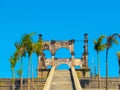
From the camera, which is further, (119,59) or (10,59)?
(10,59)

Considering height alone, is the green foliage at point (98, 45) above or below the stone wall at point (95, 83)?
above

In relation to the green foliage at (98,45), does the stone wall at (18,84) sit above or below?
below

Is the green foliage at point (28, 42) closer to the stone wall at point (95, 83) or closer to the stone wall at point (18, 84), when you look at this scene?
the stone wall at point (18, 84)

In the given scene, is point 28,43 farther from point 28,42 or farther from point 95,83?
point 95,83

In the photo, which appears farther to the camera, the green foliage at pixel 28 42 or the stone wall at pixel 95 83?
the stone wall at pixel 95 83

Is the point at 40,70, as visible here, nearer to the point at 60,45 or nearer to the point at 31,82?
the point at 60,45

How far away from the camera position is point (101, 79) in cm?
7612

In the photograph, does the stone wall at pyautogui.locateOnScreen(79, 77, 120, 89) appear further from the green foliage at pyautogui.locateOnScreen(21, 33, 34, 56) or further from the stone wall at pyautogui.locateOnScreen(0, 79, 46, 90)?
the green foliage at pyautogui.locateOnScreen(21, 33, 34, 56)

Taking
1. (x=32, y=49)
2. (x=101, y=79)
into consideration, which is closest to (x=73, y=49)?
(x=101, y=79)

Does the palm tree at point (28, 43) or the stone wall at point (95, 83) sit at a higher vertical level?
the palm tree at point (28, 43)

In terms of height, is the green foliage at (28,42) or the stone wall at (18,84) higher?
the green foliage at (28,42)

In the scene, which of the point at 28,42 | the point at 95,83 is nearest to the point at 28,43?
the point at 28,42

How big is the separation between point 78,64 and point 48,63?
229 inches

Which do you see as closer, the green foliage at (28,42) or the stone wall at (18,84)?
the green foliage at (28,42)
